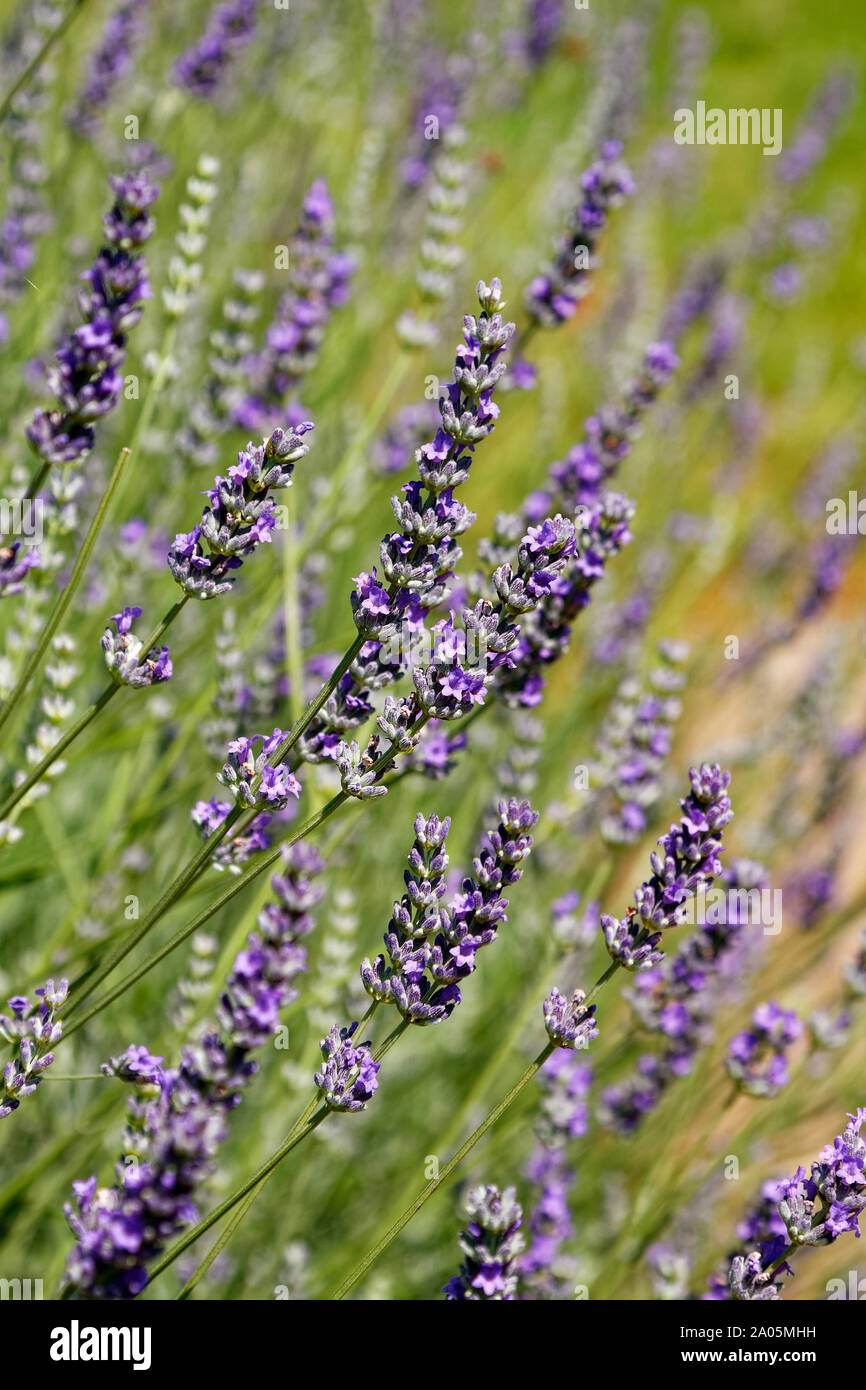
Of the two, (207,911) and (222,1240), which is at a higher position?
(207,911)

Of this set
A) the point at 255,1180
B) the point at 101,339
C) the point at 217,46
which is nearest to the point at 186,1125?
the point at 255,1180

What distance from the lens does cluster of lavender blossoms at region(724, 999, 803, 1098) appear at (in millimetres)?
1779

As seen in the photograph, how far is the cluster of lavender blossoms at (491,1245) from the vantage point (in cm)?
124

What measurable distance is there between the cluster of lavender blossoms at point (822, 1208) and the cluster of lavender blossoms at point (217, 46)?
7.80 feet

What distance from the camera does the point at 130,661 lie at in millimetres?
1226

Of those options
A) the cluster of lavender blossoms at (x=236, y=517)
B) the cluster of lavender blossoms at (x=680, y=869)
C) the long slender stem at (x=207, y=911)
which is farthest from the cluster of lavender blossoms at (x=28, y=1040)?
the cluster of lavender blossoms at (x=680, y=869)

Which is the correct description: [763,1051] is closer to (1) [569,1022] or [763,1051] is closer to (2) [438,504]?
(1) [569,1022]

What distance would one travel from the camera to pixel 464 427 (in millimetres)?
1154

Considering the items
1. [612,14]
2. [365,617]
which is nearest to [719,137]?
[612,14]

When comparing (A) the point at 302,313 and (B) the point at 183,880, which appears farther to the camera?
(A) the point at 302,313

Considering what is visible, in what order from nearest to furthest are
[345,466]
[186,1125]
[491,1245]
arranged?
[186,1125] < [491,1245] < [345,466]

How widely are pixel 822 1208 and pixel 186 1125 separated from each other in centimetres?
66

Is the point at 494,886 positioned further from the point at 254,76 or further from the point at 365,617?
the point at 254,76

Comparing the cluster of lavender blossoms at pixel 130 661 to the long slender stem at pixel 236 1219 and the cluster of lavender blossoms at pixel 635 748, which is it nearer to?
the long slender stem at pixel 236 1219
